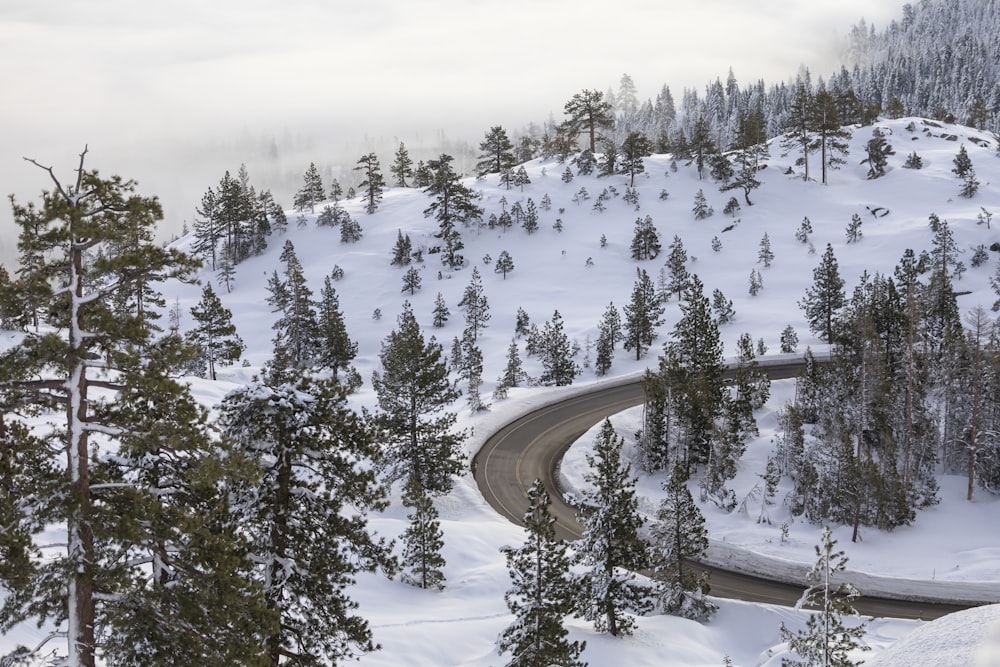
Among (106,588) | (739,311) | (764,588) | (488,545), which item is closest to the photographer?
(106,588)

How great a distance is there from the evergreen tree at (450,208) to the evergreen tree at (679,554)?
51202 mm

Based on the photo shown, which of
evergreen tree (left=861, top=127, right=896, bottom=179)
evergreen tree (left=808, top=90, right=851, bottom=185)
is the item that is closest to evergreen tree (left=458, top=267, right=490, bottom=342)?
evergreen tree (left=808, top=90, right=851, bottom=185)

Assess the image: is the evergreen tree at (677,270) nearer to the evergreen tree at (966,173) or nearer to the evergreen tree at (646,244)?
the evergreen tree at (646,244)

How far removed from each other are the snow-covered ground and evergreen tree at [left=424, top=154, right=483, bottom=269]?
180 centimetres

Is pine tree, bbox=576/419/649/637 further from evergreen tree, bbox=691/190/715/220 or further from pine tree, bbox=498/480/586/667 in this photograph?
evergreen tree, bbox=691/190/715/220

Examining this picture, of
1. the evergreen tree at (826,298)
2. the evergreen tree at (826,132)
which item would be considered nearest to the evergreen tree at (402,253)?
the evergreen tree at (826,298)

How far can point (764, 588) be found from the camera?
1165 inches

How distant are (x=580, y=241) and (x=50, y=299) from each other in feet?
221

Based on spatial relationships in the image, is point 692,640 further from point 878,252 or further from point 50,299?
point 878,252

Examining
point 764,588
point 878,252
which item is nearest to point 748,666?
point 764,588

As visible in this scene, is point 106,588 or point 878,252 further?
point 878,252

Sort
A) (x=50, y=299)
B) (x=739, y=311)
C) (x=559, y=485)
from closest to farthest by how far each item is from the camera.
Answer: (x=50, y=299), (x=559, y=485), (x=739, y=311)

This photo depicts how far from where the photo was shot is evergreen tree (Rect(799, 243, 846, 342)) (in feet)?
161

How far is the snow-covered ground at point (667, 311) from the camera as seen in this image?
21.7 metres
